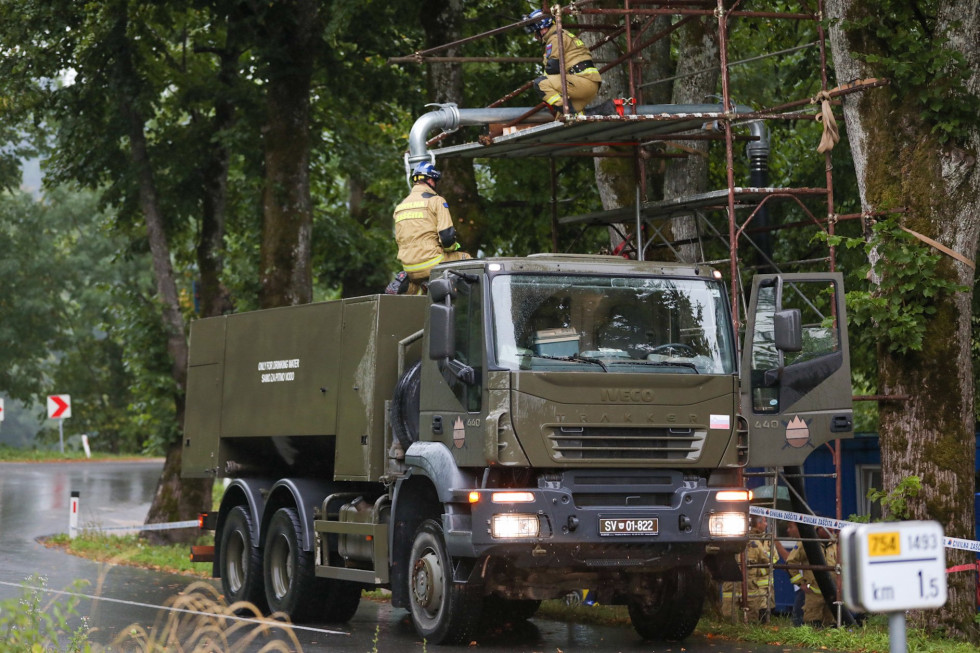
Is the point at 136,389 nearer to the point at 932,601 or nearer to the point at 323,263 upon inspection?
the point at 323,263

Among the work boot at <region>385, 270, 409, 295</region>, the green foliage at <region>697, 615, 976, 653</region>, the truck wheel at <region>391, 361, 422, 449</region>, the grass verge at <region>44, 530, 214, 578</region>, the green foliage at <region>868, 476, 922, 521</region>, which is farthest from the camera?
the grass verge at <region>44, 530, 214, 578</region>

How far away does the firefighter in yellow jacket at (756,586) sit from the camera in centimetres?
1308

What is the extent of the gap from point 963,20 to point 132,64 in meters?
14.5

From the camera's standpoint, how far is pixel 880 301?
12219mm

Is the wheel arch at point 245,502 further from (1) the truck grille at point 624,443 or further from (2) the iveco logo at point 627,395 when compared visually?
(2) the iveco logo at point 627,395

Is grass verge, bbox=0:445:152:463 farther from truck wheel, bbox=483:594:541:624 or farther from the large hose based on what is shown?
the large hose

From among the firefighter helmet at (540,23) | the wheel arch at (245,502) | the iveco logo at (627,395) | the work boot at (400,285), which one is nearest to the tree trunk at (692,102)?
the firefighter helmet at (540,23)

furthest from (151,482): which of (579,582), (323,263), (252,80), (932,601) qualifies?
(932,601)

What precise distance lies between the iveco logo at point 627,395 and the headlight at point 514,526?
102cm

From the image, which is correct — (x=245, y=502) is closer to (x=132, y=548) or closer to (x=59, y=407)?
(x=132, y=548)

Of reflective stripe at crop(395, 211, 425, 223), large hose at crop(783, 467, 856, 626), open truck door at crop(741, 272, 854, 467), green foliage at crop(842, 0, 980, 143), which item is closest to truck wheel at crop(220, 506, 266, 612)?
reflective stripe at crop(395, 211, 425, 223)

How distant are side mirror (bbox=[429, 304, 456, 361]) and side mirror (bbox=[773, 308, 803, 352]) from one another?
7.99ft

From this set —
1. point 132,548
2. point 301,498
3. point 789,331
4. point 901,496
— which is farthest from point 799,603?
point 132,548

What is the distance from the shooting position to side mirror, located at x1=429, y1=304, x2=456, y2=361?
35.6 ft
